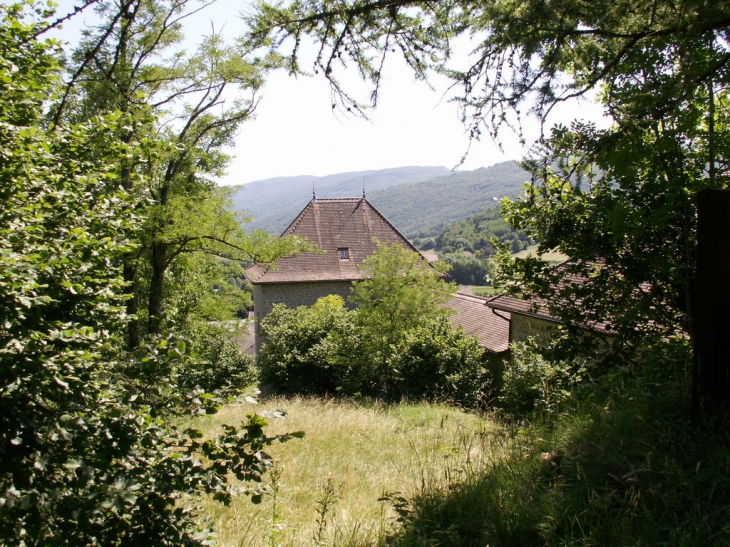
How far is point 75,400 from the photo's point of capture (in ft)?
7.65

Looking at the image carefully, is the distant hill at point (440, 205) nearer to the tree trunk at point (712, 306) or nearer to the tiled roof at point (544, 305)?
the tiled roof at point (544, 305)

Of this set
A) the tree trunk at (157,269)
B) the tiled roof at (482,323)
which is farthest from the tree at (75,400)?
the tiled roof at (482,323)

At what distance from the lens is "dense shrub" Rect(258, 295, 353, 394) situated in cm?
1639

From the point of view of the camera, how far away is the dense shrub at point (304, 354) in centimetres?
1639

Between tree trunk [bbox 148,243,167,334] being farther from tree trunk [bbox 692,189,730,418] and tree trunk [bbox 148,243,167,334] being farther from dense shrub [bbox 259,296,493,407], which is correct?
tree trunk [bbox 692,189,730,418]

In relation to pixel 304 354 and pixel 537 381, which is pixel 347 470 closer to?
pixel 537 381

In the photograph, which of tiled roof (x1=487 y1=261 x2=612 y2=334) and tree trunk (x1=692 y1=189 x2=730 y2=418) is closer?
tree trunk (x1=692 y1=189 x2=730 y2=418)

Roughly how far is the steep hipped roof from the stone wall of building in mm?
376

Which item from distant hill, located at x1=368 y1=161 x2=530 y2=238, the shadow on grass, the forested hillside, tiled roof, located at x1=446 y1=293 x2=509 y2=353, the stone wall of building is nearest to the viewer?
the shadow on grass

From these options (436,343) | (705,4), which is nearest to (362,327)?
(436,343)

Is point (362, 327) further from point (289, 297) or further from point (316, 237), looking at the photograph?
point (316, 237)

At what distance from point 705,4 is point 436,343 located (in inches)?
425

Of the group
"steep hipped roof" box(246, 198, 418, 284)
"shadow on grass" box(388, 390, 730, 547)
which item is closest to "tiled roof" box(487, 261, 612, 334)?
"shadow on grass" box(388, 390, 730, 547)

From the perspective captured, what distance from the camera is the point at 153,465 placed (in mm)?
2357
